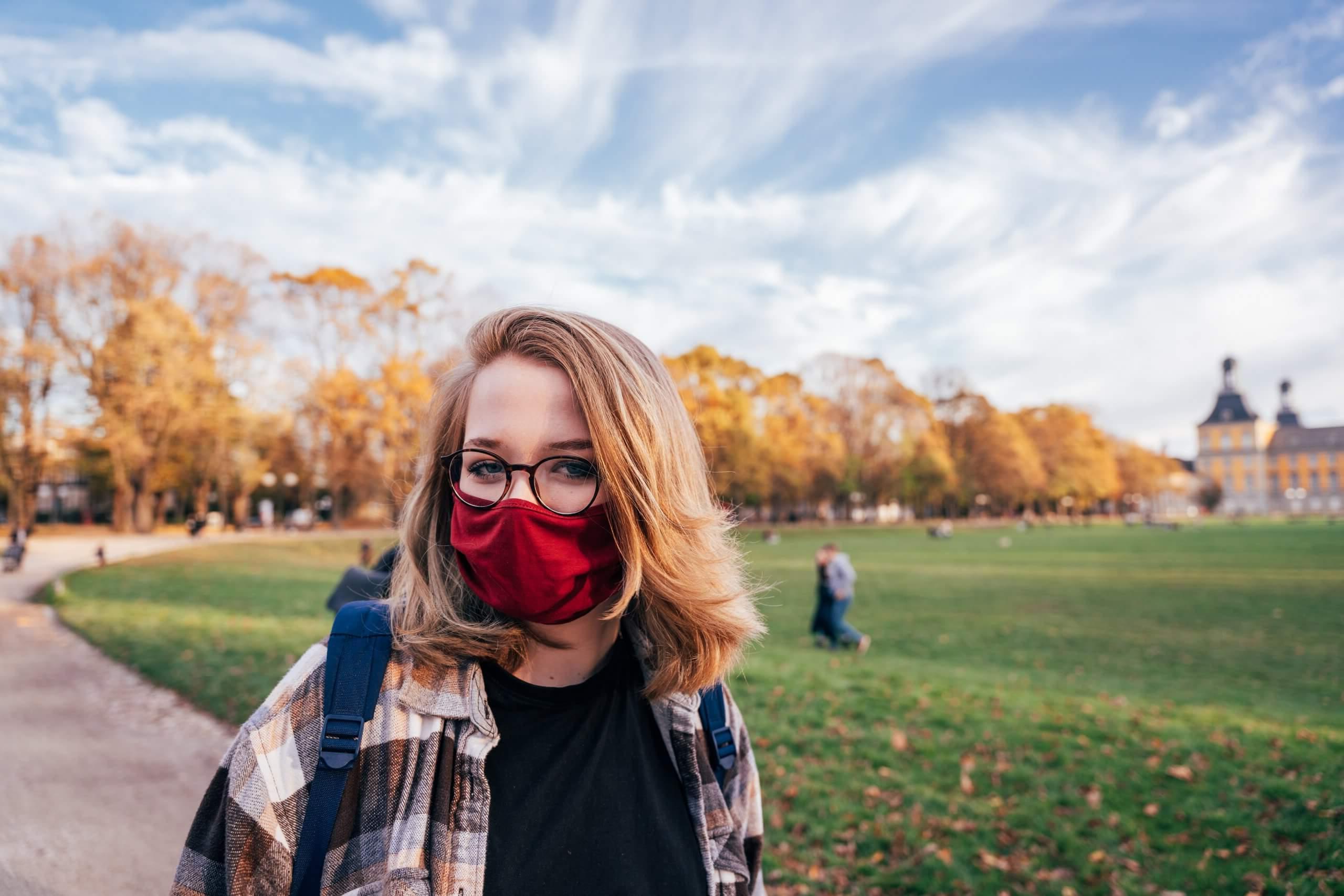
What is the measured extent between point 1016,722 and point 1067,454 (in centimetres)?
7762

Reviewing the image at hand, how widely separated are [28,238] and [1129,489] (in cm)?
10743

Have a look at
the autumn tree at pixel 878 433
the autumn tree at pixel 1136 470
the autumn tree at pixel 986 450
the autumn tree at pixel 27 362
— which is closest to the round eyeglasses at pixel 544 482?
the autumn tree at pixel 27 362

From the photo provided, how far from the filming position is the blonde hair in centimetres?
172

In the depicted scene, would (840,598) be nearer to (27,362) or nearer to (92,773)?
(92,773)

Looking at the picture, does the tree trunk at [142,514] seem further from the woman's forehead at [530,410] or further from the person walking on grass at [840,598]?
the woman's forehead at [530,410]

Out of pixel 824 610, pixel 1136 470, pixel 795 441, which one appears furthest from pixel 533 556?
pixel 1136 470

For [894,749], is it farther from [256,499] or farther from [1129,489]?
[1129,489]

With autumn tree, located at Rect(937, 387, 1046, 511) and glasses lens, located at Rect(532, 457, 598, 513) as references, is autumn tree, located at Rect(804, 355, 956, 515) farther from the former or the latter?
glasses lens, located at Rect(532, 457, 598, 513)

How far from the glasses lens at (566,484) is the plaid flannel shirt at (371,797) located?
1.32 ft

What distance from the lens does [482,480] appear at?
182 centimetres

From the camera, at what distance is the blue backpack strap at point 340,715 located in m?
1.38

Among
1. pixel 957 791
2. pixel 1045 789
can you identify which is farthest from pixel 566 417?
pixel 1045 789

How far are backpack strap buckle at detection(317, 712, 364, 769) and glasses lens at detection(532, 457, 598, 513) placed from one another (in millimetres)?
602

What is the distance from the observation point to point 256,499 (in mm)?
65250
